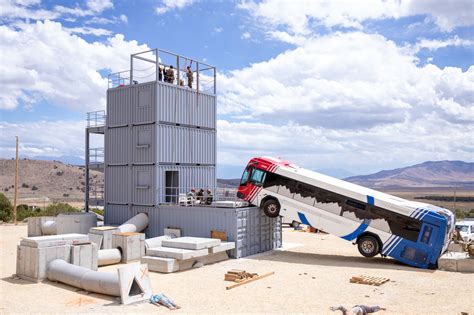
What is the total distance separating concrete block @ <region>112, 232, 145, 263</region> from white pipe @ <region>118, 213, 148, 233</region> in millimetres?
2927

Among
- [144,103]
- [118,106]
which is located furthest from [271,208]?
[118,106]

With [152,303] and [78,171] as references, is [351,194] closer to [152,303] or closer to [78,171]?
[152,303]

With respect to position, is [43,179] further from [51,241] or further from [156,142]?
[51,241]

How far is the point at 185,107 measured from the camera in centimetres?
2805

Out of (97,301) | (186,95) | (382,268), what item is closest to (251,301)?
(97,301)

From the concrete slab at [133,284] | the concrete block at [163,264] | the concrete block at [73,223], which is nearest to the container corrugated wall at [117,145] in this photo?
the concrete block at [73,223]

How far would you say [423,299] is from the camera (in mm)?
14906

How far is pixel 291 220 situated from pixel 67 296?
38.6 ft

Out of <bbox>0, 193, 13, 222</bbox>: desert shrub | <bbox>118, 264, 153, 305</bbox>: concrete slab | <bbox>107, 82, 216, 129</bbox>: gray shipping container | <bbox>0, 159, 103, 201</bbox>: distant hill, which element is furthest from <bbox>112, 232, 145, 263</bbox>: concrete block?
<bbox>0, 159, 103, 201</bbox>: distant hill

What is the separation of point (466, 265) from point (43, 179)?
11694cm

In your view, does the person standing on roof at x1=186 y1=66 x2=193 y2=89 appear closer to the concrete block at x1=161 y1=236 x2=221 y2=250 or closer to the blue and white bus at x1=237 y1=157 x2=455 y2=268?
the blue and white bus at x1=237 y1=157 x2=455 y2=268

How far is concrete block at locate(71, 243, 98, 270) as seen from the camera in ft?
58.6

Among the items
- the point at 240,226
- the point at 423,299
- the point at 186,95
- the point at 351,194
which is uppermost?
the point at 186,95

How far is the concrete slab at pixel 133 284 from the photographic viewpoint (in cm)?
1397
